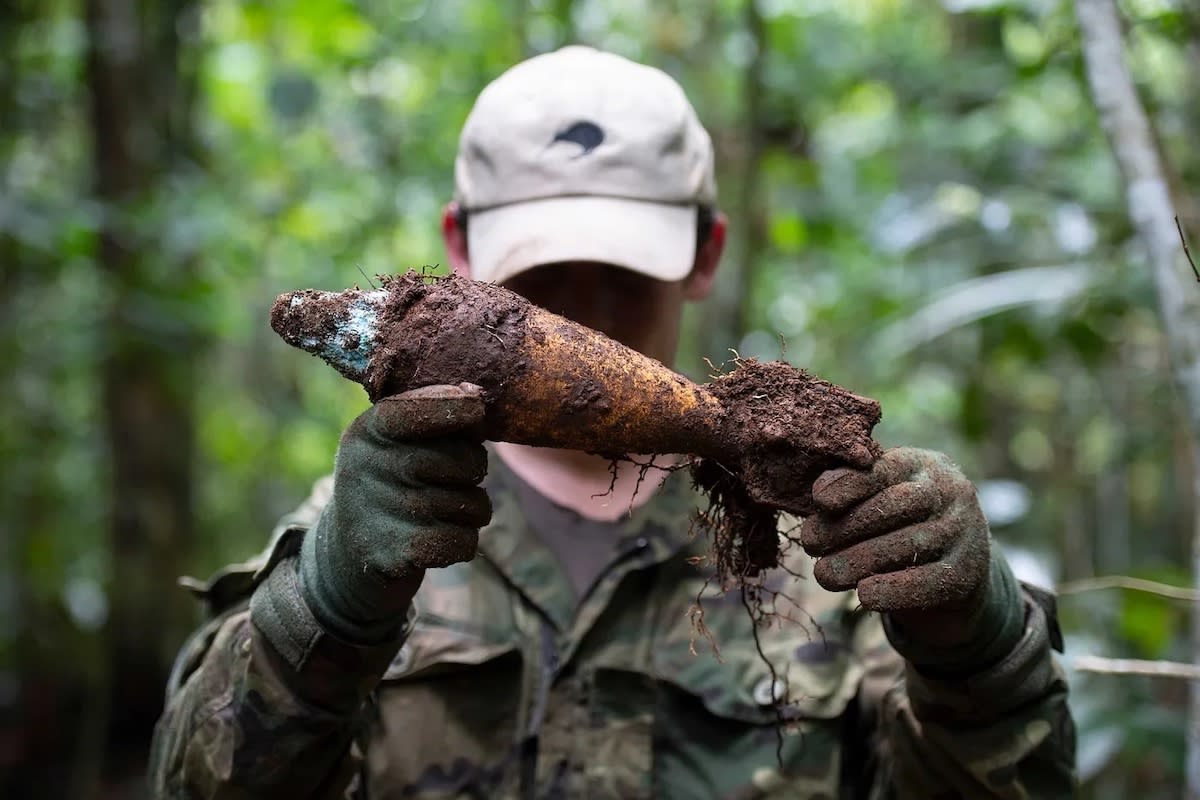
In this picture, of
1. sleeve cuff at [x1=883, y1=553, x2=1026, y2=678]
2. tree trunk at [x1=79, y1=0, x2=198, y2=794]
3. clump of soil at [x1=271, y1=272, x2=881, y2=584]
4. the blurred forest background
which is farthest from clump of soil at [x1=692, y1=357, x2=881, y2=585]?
tree trunk at [x1=79, y1=0, x2=198, y2=794]

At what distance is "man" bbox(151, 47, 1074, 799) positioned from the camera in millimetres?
1574

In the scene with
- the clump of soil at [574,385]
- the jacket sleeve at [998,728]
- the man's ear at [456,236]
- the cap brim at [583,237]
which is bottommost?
the jacket sleeve at [998,728]

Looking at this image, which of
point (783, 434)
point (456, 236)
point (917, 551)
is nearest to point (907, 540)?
point (917, 551)

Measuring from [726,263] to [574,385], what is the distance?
342cm

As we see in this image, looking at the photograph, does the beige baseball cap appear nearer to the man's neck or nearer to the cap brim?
the cap brim

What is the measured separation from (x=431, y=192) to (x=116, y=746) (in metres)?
3.57

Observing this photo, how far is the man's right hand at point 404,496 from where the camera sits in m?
1.51

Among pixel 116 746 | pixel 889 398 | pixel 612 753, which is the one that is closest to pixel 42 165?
pixel 116 746

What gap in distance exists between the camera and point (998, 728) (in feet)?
5.77

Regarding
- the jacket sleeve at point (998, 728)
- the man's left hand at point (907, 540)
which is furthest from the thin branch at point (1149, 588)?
the man's left hand at point (907, 540)

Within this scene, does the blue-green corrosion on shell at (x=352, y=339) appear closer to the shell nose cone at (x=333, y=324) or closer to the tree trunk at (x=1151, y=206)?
the shell nose cone at (x=333, y=324)

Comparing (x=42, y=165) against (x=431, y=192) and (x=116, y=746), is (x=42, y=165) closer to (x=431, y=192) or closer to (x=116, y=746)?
(x=431, y=192)

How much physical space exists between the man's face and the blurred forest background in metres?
1.25

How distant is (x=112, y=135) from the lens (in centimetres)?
546
